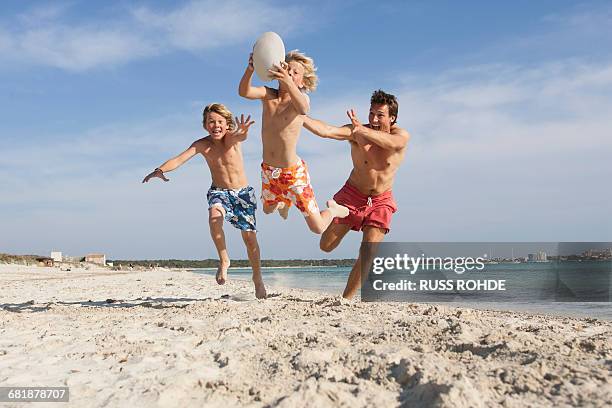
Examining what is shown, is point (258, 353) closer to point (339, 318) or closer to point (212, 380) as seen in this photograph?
point (212, 380)

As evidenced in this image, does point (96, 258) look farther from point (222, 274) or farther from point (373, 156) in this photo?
point (373, 156)

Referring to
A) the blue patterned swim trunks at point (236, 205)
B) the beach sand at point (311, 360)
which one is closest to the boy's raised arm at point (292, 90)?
the blue patterned swim trunks at point (236, 205)

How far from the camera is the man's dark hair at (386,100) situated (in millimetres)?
5688

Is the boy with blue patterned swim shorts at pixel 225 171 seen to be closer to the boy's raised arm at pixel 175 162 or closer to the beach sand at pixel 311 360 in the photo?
the boy's raised arm at pixel 175 162

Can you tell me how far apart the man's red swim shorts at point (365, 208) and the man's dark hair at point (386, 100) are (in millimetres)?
851

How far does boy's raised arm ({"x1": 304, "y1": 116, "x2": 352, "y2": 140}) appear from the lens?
17.0ft

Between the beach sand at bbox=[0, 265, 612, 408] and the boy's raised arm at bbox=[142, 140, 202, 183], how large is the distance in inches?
65.1

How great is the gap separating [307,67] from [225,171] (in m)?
1.53

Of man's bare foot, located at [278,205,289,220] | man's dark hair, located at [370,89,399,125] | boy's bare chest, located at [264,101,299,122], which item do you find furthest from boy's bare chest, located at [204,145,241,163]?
man's dark hair, located at [370,89,399,125]

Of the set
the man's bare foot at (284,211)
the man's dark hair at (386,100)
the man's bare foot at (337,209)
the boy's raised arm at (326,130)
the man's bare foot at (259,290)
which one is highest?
Result: the man's dark hair at (386,100)

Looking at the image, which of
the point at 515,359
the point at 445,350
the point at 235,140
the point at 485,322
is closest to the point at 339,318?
the point at 485,322

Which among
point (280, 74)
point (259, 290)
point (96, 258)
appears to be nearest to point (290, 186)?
point (280, 74)

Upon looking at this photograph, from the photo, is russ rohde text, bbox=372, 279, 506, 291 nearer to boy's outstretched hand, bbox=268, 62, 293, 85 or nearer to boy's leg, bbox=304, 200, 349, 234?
boy's leg, bbox=304, 200, 349, 234

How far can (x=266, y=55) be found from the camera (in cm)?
502
